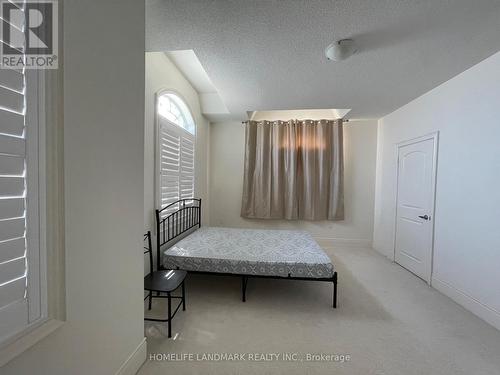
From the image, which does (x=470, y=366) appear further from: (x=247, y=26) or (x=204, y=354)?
(x=247, y=26)

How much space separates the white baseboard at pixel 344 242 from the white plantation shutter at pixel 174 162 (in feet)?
8.95

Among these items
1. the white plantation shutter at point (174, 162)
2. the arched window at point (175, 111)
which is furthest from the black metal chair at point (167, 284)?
the arched window at point (175, 111)

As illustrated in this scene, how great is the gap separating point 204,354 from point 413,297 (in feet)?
7.75

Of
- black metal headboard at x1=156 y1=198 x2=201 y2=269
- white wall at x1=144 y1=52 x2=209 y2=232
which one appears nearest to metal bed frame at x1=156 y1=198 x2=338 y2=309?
black metal headboard at x1=156 y1=198 x2=201 y2=269

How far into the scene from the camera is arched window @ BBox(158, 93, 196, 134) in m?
2.68

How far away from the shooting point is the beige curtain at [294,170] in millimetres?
4113

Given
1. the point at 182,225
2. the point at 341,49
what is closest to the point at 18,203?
Result: the point at 341,49

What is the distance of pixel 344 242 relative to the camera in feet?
14.0

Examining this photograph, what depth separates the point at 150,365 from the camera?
1498 mm

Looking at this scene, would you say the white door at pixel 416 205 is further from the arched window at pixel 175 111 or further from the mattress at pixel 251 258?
the arched window at pixel 175 111

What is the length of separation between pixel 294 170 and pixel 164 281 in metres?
3.01

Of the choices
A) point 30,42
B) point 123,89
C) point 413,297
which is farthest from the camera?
point 413,297

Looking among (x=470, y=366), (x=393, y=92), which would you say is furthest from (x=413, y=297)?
(x=393, y=92)

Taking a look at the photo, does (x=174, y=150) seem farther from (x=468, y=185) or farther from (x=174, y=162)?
(x=468, y=185)
